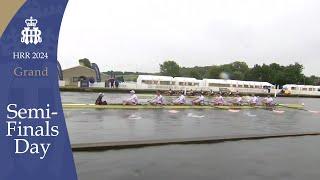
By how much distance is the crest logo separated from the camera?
5809mm

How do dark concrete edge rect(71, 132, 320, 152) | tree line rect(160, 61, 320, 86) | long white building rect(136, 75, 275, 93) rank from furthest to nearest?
tree line rect(160, 61, 320, 86)
long white building rect(136, 75, 275, 93)
dark concrete edge rect(71, 132, 320, 152)

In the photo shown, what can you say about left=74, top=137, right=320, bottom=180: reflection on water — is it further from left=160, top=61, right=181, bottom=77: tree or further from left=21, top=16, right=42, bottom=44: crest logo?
left=160, top=61, right=181, bottom=77: tree

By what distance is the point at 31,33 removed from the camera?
5812mm

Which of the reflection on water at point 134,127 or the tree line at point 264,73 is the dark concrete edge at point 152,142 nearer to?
the reflection on water at point 134,127

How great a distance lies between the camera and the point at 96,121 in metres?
21.5

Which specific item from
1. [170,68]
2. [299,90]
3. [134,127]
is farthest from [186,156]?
[170,68]

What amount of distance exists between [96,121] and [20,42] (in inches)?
625

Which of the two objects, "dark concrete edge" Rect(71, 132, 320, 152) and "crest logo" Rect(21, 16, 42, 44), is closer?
"crest logo" Rect(21, 16, 42, 44)

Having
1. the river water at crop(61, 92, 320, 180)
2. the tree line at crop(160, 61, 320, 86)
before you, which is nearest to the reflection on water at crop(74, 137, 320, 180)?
the river water at crop(61, 92, 320, 180)

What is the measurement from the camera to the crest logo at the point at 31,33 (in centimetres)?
581

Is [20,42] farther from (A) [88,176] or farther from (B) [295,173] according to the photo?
(B) [295,173]

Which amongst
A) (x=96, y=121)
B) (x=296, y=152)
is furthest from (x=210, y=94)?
(x=296, y=152)

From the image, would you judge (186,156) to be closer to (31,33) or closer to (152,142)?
(152,142)

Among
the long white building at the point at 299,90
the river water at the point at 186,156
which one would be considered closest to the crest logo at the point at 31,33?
the river water at the point at 186,156
